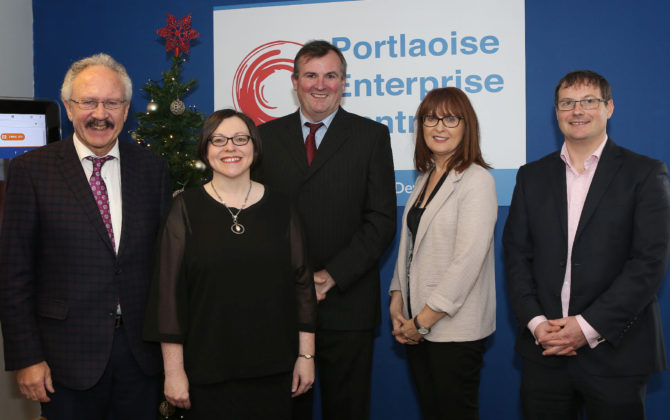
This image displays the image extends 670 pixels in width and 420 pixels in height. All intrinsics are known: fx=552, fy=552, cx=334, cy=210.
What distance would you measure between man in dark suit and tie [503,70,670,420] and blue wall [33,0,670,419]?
136 centimetres

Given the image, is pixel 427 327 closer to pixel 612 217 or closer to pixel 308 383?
pixel 308 383

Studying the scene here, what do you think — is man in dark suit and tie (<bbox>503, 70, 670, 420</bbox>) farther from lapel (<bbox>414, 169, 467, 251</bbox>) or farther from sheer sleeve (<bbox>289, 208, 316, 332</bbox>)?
sheer sleeve (<bbox>289, 208, 316, 332</bbox>)

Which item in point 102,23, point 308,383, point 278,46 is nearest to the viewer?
point 308,383

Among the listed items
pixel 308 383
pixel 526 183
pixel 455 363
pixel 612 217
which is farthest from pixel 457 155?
pixel 308 383

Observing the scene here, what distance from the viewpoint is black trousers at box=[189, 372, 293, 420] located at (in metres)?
2.04

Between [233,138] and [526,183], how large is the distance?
4.24ft

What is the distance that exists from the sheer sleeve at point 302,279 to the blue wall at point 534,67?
5.56 feet

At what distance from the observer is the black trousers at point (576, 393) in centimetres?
214

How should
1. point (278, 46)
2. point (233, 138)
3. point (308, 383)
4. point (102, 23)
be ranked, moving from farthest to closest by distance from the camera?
point (102, 23), point (278, 46), point (308, 383), point (233, 138)

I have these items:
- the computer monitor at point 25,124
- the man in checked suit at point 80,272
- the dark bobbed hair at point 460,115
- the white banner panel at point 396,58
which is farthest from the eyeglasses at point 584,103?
the computer monitor at point 25,124

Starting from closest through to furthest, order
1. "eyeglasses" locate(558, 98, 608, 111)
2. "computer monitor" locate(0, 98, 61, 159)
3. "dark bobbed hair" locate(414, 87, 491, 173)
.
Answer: "eyeglasses" locate(558, 98, 608, 111), "dark bobbed hair" locate(414, 87, 491, 173), "computer monitor" locate(0, 98, 61, 159)

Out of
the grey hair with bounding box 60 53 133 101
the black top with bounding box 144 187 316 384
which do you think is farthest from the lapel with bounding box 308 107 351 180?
the grey hair with bounding box 60 53 133 101

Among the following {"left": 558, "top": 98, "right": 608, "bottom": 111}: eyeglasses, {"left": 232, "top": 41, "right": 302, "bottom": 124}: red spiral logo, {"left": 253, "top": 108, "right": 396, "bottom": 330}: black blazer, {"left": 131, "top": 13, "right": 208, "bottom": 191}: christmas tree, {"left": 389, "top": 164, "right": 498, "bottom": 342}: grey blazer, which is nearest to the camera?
{"left": 558, "top": 98, "right": 608, "bottom": 111}: eyeglasses

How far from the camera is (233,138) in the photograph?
6.84ft
